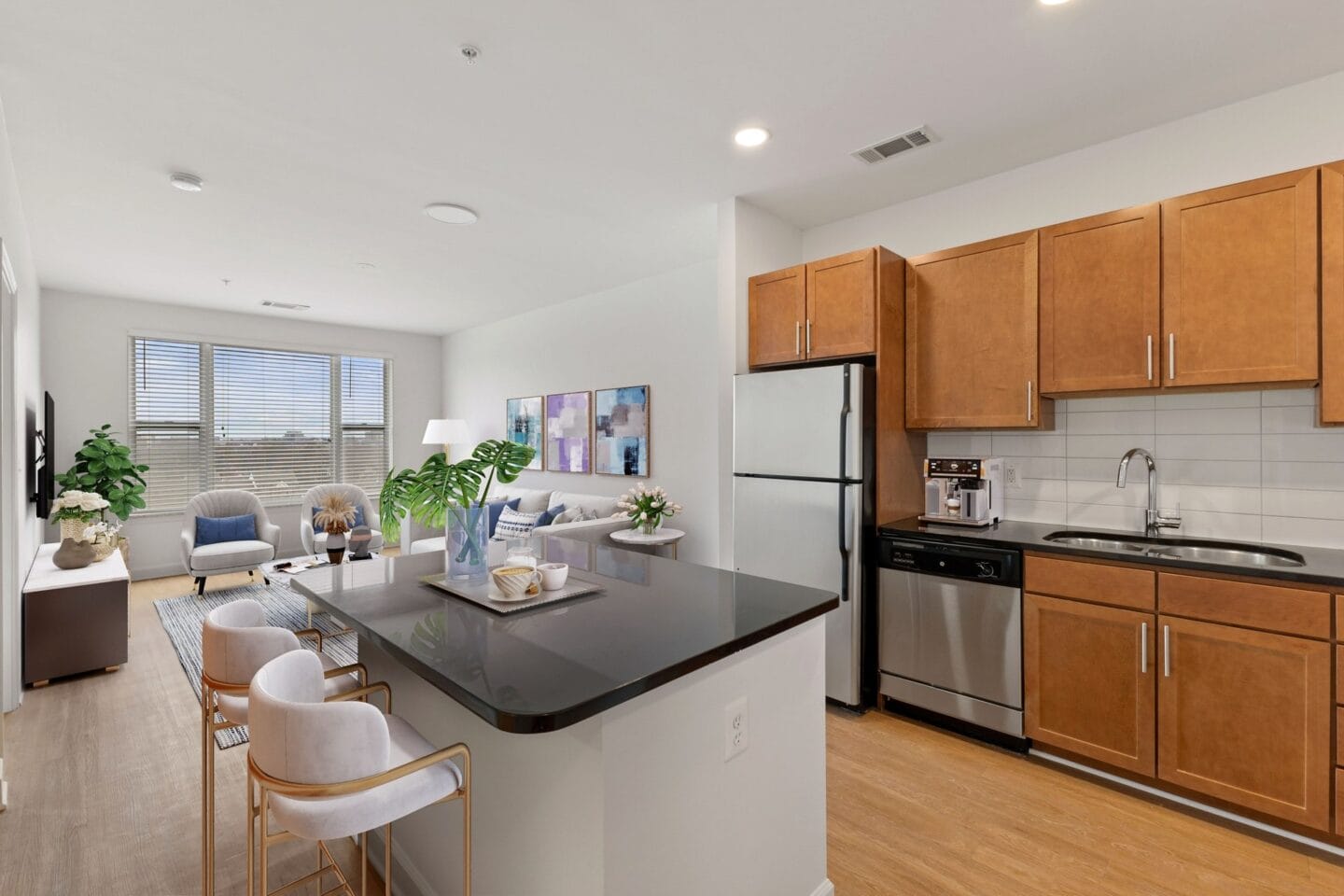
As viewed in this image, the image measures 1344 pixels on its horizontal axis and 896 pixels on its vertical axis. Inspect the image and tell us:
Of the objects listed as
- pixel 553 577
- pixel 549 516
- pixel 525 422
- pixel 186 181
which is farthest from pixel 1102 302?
pixel 525 422

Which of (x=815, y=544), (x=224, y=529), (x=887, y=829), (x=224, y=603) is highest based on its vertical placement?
(x=815, y=544)

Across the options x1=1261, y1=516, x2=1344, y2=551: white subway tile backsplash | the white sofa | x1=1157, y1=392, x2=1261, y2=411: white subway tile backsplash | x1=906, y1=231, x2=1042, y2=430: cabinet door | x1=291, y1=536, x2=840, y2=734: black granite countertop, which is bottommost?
the white sofa

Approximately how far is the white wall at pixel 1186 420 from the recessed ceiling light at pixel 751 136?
1.20 m

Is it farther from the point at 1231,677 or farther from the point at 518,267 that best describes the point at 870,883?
the point at 518,267

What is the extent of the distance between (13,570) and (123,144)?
7.08 ft

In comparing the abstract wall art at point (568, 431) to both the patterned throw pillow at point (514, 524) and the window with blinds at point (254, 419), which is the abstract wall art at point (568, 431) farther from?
the window with blinds at point (254, 419)

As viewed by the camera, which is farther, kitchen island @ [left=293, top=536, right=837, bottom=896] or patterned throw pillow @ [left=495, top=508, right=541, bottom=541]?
patterned throw pillow @ [left=495, top=508, right=541, bottom=541]

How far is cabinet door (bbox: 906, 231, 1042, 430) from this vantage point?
278 centimetres

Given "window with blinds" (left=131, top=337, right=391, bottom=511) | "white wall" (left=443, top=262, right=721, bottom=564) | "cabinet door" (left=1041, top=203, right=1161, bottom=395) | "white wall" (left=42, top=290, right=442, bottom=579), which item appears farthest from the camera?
"window with blinds" (left=131, top=337, right=391, bottom=511)

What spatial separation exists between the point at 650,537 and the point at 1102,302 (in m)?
2.94

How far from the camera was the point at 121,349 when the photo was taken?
579cm

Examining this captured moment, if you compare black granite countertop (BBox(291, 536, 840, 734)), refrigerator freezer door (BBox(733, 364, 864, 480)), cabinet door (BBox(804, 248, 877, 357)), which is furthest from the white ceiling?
black granite countertop (BBox(291, 536, 840, 734))

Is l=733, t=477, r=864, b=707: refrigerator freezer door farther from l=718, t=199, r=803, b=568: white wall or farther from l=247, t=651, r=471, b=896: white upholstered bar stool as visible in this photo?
l=247, t=651, r=471, b=896: white upholstered bar stool

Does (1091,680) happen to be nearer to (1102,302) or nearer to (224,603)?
(1102,302)
